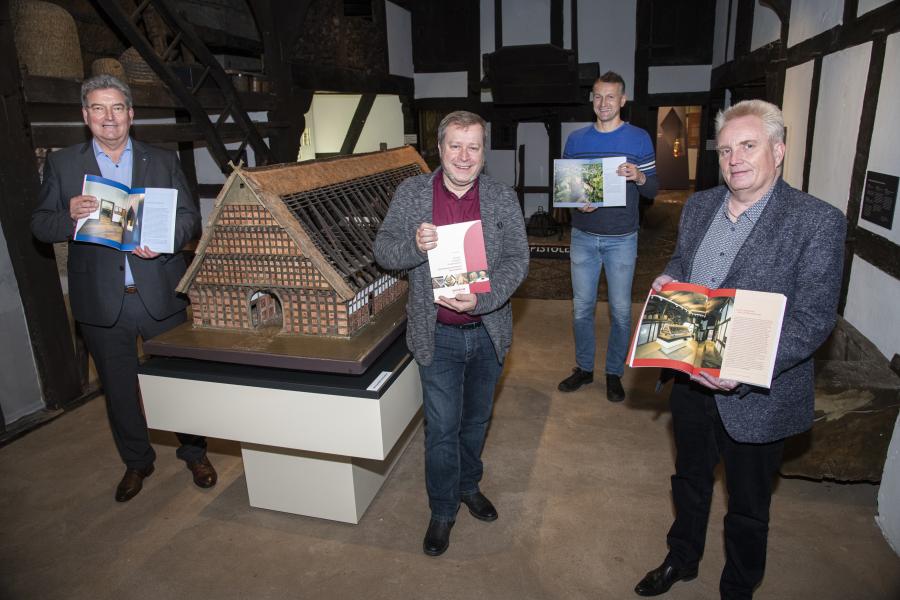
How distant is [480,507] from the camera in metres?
2.87

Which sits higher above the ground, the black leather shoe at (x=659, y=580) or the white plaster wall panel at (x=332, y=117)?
the white plaster wall panel at (x=332, y=117)

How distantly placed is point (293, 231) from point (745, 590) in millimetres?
2134

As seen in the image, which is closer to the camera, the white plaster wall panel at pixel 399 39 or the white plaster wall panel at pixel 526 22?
the white plaster wall panel at pixel 399 39

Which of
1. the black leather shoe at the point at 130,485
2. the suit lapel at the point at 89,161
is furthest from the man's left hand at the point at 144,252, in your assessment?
the black leather shoe at the point at 130,485

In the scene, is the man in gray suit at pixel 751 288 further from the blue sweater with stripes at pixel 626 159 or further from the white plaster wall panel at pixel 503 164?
the white plaster wall panel at pixel 503 164

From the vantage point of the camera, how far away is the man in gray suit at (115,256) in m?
2.63

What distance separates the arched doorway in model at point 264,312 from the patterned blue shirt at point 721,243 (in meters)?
1.77

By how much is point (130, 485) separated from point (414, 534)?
1.52m

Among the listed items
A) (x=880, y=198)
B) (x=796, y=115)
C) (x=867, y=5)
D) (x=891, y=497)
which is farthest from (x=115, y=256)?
(x=796, y=115)

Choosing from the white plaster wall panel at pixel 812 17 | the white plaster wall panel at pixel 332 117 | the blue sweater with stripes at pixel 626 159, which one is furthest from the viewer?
the white plaster wall panel at pixel 332 117

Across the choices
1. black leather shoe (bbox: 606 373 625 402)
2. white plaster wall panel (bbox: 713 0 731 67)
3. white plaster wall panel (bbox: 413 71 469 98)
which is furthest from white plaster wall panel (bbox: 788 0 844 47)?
white plaster wall panel (bbox: 413 71 469 98)

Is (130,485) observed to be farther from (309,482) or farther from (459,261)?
(459,261)

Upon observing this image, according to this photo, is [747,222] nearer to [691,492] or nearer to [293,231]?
[691,492]

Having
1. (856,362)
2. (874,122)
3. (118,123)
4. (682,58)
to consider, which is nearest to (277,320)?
(118,123)
